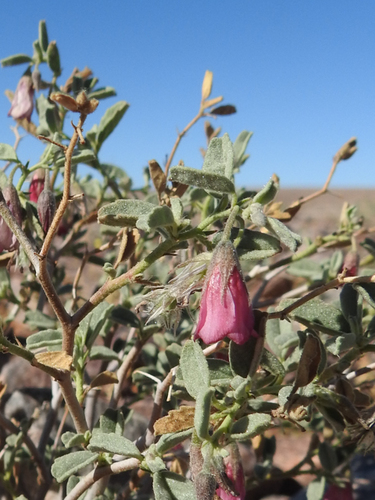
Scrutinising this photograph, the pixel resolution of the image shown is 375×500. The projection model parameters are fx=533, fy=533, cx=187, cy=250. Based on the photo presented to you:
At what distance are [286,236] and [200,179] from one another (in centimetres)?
17

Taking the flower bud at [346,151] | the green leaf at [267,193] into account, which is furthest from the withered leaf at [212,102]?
the green leaf at [267,193]

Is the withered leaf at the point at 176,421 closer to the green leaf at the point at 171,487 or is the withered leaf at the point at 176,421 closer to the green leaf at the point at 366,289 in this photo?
the green leaf at the point at 171,487

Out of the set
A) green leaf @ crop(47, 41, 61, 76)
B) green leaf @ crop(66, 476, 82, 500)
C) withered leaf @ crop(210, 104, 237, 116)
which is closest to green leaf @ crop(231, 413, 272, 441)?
green leaf @ crop(66, 476, 82, 500)

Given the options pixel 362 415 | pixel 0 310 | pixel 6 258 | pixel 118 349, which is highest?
pixel 6 258

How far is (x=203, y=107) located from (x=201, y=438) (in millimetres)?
1188

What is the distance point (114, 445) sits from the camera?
1048 millimetres

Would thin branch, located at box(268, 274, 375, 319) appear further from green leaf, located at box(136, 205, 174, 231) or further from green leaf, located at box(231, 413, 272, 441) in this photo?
green leaf, located at box(136, 205, 174, 231)

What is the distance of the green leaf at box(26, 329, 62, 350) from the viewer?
49.3 inches

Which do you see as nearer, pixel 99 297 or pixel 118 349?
pixel 99 297

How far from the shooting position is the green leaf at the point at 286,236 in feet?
2.82

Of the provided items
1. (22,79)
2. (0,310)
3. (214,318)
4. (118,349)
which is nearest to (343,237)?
(118,349)

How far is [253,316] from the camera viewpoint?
3.27ft

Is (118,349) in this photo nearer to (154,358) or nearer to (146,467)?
(154,358)

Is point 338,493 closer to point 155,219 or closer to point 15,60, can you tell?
point 155,219
